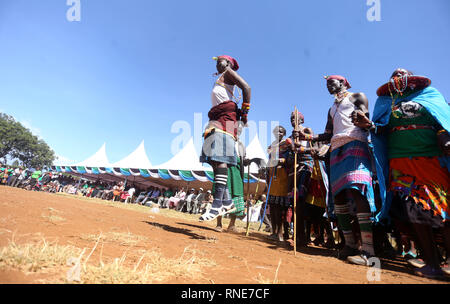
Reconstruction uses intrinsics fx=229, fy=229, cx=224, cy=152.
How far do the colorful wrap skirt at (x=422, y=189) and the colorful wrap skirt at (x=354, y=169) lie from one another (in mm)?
231

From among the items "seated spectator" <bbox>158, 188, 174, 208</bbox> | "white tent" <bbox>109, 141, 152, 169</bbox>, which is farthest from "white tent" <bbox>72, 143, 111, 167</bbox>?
"seated spectator" <bbox>158, 188, 174, 208</bbox>

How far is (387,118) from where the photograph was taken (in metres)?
2.61

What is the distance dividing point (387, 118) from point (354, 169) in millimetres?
704

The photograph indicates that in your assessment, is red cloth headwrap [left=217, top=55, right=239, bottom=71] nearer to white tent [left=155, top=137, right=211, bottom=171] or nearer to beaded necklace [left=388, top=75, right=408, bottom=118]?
beaded necklace [left=388, top=75, right=408, bottom=118]

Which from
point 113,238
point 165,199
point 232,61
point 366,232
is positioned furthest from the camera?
point 165,199

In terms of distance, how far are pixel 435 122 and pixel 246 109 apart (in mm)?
2065

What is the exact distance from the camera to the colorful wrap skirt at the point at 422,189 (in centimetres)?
203

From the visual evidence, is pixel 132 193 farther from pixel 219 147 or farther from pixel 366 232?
pixel 366 232

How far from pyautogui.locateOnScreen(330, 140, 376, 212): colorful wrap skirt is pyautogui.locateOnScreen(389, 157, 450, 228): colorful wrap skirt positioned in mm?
231

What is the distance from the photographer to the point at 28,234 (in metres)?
1.49

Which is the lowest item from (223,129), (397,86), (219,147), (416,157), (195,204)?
(195,204)

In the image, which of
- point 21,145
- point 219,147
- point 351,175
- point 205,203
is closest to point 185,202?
point 205,203

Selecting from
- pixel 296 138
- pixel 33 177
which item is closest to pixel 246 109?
pixel 296 138

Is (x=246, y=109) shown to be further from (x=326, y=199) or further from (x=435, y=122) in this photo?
(x=435, y=122)
